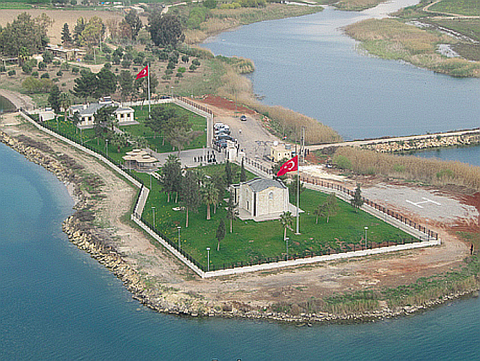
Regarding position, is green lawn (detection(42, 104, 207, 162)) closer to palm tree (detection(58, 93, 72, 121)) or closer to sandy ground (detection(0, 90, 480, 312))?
palm tree (detection(58, 93, 72, 121))

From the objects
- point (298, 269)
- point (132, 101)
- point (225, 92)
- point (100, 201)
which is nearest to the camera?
point (298, 269)

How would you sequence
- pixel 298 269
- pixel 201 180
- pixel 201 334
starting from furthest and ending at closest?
pixel 201 180 → pixel 298 269 → pixel 201 334

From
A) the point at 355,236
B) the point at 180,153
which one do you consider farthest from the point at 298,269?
the point at 180,153

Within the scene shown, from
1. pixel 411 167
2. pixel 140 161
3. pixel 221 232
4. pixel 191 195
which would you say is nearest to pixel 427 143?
pixel 411 167

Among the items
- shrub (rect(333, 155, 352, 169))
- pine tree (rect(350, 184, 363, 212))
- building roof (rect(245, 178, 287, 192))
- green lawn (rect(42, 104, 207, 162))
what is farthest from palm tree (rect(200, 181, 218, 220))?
shrub (rect(333, 155, 352, 169))

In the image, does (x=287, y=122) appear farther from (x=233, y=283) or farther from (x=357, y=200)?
(x=233, y=283)

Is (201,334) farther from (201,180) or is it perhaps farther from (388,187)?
(388,187)

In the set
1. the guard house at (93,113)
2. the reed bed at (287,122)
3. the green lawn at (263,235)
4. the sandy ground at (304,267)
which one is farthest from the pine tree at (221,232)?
the guard house at (93,113)
